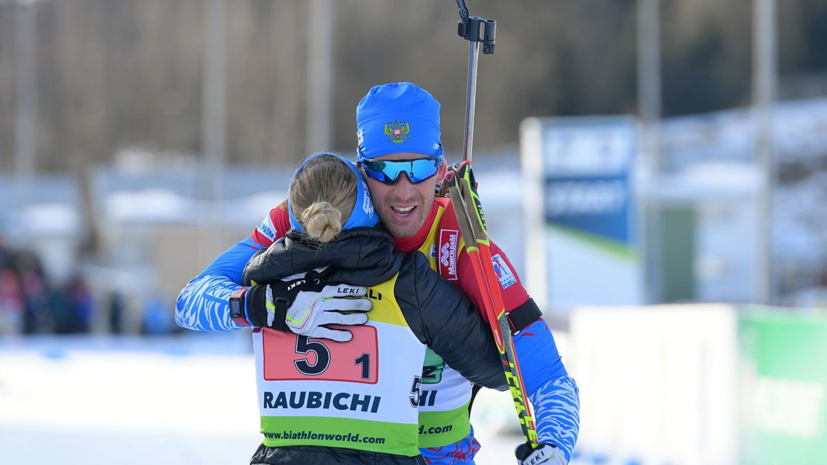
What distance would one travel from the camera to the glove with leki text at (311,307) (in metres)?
2.59

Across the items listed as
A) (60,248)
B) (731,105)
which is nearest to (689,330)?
(60,248)

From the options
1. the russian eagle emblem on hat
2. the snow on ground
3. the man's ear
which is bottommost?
the snow on ground

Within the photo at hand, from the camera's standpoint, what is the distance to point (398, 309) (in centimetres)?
263

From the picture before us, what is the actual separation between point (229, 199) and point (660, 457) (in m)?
21.6

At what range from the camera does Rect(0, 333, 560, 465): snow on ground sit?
786 centimetres

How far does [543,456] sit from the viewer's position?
8.69 ft

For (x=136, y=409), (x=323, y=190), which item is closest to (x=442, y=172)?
(x=323, y=190)

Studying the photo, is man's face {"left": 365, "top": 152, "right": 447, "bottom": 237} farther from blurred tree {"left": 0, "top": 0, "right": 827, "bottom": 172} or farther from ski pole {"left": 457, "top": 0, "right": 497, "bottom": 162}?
blurred tree {"left": 0, "top": 0, "right": 827, "bottom": 172}

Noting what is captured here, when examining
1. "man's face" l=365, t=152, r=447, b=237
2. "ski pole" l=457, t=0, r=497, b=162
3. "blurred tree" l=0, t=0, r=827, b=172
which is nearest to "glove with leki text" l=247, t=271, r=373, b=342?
"man's face" l=365, t=152, r=447, b=237

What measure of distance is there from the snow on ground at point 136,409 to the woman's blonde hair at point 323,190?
498 centimetres

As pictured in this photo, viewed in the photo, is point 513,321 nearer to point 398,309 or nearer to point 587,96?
point 398,309

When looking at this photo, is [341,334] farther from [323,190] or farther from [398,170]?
[398,170]

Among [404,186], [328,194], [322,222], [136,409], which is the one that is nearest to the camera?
[322,222]

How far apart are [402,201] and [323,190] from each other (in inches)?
12.8
